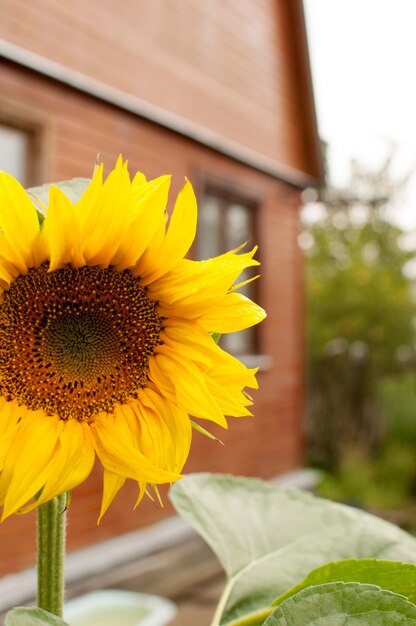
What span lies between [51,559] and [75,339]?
0.49 feet

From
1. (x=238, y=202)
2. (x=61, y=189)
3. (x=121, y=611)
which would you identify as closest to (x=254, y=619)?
(x=61, y=189)

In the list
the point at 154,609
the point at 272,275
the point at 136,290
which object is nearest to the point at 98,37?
the point at 272,275

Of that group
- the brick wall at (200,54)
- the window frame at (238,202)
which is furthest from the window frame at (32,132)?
the window frame at (238,202)

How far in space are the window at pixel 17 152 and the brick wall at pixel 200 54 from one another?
1.73 feet

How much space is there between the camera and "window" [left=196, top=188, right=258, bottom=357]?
725cm

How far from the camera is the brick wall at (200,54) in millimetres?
5715

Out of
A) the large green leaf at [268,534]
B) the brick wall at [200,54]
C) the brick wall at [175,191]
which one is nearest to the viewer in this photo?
the large green leaf at [268,534]

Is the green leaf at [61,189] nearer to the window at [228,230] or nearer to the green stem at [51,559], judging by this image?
the green stem at [51,559]

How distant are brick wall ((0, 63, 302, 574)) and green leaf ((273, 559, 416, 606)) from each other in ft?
14.8

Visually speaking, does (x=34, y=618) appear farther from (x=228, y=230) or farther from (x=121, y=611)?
(x=228, y=230)

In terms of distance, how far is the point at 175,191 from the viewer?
6.84 m

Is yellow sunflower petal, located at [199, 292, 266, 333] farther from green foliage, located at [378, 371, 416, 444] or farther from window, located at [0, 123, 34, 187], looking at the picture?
green foliage, located at [378, 371, 416, 444]

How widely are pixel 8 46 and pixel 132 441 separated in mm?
4817

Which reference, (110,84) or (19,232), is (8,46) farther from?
(19,232)
